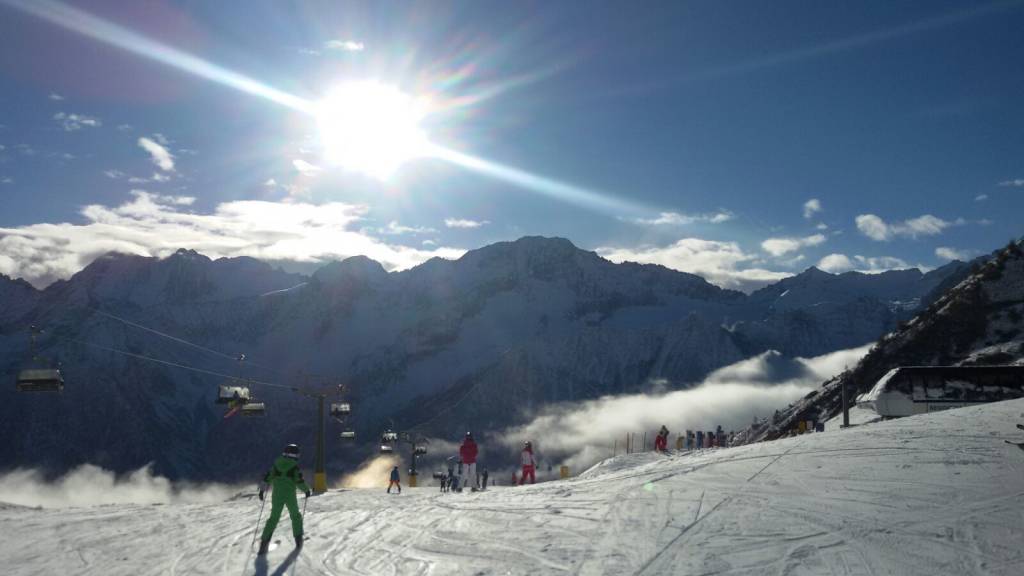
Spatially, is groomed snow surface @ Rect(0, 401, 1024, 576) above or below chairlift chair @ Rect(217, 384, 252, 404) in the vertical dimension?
below

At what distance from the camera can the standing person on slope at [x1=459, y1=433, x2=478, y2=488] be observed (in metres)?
26.8

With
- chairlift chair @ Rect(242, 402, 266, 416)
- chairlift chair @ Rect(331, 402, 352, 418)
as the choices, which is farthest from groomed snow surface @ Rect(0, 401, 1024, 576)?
chairlift chair @ Rect(331, 402, 352, 418)

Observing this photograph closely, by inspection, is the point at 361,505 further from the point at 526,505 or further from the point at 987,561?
the point at 987,561

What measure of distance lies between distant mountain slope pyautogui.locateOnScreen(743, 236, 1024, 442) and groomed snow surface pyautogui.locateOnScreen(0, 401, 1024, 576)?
4105 centimetres

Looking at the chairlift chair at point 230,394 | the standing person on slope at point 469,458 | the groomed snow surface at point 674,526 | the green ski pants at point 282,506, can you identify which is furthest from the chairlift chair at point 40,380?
the green ski pants at point 282,506

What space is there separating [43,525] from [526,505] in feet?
35.0

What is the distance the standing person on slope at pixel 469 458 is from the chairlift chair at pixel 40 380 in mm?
18605

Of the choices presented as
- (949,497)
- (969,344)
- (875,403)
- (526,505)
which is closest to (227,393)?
(526,505)

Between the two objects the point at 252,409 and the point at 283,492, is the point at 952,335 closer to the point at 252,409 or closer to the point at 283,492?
the point at 252,409

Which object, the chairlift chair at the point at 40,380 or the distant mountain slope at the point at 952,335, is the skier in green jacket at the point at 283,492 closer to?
the chairlift chair at the point at 40,380

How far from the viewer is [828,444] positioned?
64.7 feet

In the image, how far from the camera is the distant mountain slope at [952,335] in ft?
191

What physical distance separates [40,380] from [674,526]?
30.4 m

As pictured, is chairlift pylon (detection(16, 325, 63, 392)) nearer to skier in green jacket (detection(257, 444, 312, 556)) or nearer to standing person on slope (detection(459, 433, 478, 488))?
standing person on slope (detection(459, 433, 478, 488))
